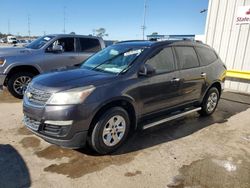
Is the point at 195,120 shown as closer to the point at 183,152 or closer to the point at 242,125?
the point at 242,125

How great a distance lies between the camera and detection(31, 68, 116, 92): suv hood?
3.56 m

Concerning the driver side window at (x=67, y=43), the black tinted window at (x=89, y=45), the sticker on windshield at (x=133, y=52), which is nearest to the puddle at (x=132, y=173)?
the sticker on windshield at (x=133, y=52)

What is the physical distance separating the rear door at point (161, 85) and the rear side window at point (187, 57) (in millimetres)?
242

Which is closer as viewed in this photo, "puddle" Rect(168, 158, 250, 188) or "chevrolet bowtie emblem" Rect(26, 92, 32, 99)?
"puddle" Rect(168, 158, 250, 188)

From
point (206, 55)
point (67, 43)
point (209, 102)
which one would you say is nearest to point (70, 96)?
point (206, 55)

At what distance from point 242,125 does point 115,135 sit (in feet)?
10.7

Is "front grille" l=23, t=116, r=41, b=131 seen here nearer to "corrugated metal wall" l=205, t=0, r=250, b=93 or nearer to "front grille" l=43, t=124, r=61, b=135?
"front grille" l=43, t=124, r=61, b=135

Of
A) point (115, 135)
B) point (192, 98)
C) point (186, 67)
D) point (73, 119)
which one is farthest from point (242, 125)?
point (73, 119)

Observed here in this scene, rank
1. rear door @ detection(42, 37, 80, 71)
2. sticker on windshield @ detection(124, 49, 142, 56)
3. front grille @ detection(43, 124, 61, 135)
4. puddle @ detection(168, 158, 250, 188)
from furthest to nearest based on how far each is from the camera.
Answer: rear door @ detection(42, 37, 80, 71), sticker on windshield @ detection(124, 49, 142, 56), front grille @ detection(43, 124, 61, 135), puddle @ detection(168, 158, 250, 188)

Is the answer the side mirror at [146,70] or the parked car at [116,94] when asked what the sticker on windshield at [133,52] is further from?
the side mirror at [146,70]

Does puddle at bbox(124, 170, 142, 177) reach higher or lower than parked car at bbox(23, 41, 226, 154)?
lower

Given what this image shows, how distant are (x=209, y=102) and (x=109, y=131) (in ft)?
10.2

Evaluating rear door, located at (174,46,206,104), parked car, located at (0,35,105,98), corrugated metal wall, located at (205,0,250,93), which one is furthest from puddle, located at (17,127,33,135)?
corrugated metal wall, located at (205,0,250,93)

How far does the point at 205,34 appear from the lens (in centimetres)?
1043
